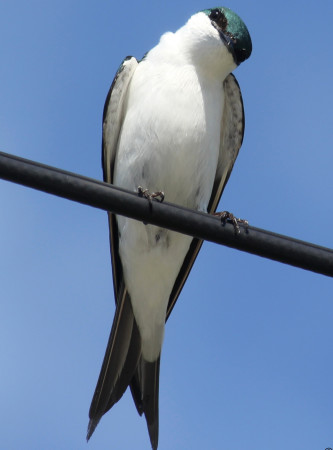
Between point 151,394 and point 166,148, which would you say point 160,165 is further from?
point 151,394

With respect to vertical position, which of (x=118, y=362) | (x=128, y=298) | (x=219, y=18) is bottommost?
(x=118, y=362)

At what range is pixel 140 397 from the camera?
6.56 meters

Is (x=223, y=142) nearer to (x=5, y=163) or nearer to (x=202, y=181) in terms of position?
(x=202, y=181)

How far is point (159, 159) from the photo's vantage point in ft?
21.5

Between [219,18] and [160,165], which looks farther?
[219,18]

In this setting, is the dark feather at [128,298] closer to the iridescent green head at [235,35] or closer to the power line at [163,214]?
the iridescent green head at [235,35]

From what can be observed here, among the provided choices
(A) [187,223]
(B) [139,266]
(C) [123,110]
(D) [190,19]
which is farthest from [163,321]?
(A) [187,223]

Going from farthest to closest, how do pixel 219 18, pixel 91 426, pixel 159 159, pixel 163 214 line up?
pixel 219 18
pixel 159 159
pixel 91 426
pixel 163 214

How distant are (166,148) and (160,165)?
0.11 metres

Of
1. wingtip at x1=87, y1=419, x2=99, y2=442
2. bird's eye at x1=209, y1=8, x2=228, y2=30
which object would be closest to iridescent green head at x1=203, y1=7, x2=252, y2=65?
bird's eye at x1=209, y1=8, x2=228, y2=30

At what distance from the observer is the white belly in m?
6.56

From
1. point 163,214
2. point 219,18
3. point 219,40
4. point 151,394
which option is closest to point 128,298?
point 151,394

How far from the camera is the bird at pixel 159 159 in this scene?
21.5 ft

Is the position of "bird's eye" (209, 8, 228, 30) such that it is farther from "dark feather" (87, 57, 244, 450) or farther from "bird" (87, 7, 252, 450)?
"dark feather" (87, 57, 244, 450)
